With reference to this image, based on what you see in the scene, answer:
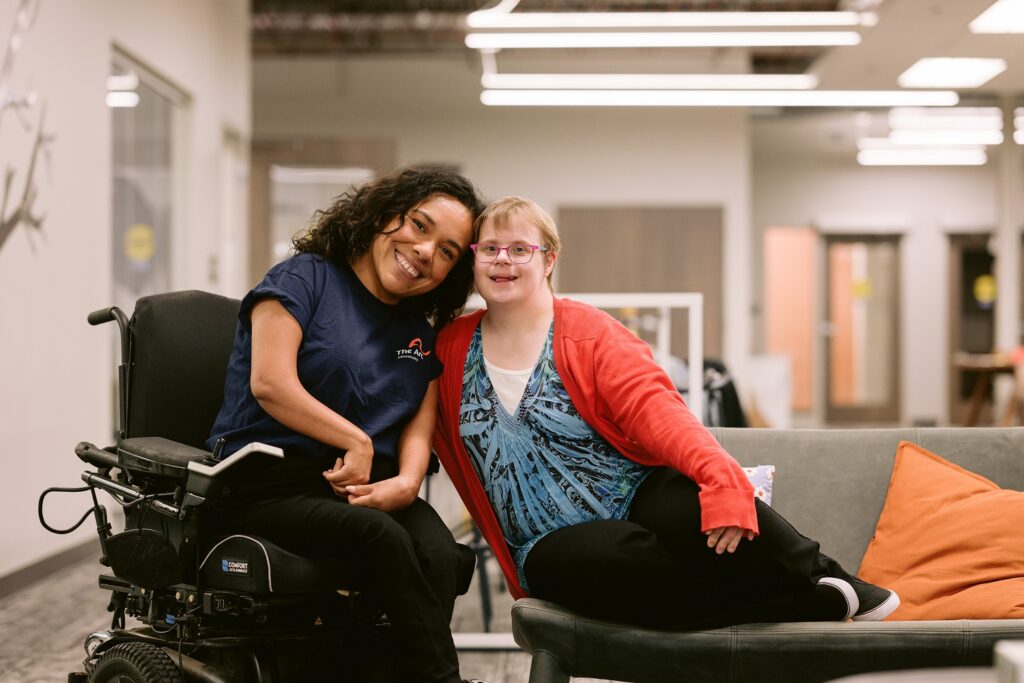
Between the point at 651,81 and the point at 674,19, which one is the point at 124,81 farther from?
the point at 651,81

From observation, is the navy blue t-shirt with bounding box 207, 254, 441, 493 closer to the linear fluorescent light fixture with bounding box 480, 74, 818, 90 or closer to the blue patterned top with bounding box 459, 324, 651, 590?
the blue patterned top with bounding box 459, 324, 651, 590

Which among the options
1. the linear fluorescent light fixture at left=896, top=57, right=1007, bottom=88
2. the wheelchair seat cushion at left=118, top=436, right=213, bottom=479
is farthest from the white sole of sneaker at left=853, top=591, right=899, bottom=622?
the linear fluorescent light fixture at left=896, top=57, right=1007, bottom=88

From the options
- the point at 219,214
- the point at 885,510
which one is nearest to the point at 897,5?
the point at 219,214

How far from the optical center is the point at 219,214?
6137mm

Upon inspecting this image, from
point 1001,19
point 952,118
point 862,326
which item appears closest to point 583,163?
point 952,118

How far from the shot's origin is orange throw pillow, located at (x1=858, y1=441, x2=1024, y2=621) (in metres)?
2.00

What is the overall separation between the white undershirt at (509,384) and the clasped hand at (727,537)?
1.53 feet

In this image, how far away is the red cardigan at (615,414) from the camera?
1.78m

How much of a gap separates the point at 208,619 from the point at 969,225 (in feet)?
39.5

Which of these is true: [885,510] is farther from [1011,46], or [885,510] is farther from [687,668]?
[1011,46]

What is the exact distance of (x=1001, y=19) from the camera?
6.76 metres

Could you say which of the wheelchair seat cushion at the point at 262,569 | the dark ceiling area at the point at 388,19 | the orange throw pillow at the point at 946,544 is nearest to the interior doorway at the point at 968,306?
the dark ceiling area at the point at 388,19

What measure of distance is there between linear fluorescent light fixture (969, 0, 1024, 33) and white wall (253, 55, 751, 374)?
283 centimetres

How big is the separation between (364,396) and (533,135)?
8109 mm
